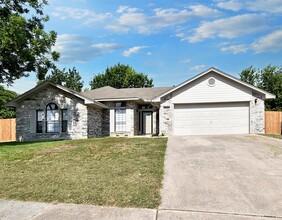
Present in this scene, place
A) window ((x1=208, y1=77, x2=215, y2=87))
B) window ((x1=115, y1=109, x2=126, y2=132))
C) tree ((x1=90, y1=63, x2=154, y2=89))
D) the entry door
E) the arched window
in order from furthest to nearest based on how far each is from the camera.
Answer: tree ((x1=90, y1=63, x2=154, y2=89)) → the entry door → window ((x1=115, y1=109, x2=126, y2=132)) → the arched window → window ((x1=208, y1=77, x2=215, y2=87))

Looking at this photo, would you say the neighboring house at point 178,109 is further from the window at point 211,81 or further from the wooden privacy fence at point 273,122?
the wooden privacy fence at point 273,122

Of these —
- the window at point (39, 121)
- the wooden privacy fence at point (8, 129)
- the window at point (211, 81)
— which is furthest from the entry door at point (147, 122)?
the wooden privacy fence at point (8, 129)

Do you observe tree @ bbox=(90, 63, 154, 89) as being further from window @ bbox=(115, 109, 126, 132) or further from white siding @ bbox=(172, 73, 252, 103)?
white siding @ bbox=(172, 73, 252, 103)

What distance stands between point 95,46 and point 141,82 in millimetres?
13023

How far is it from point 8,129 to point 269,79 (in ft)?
98.8

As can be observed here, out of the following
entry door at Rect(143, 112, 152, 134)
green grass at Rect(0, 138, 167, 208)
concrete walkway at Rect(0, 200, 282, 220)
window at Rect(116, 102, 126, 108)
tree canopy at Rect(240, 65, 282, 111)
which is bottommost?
concrete walkway at Rect(0, 200, 282, 220)

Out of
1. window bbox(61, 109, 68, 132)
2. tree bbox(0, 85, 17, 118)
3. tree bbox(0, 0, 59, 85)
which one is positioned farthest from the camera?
tree bbox(0, 85, 17, 118)

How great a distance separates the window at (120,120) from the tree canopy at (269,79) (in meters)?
16.8

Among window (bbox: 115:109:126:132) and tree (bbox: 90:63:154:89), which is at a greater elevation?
tree (bbox: 90:63:154:89)

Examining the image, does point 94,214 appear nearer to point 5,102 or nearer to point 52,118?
point 52,118

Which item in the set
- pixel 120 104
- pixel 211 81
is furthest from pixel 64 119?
pixel 211 81

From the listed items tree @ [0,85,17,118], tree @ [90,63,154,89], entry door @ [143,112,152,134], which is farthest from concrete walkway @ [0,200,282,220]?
tree @ [90,63,154,89]

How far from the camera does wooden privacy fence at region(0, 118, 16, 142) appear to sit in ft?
69.5

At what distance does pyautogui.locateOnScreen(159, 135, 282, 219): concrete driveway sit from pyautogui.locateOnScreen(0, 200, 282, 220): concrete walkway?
0.05m
